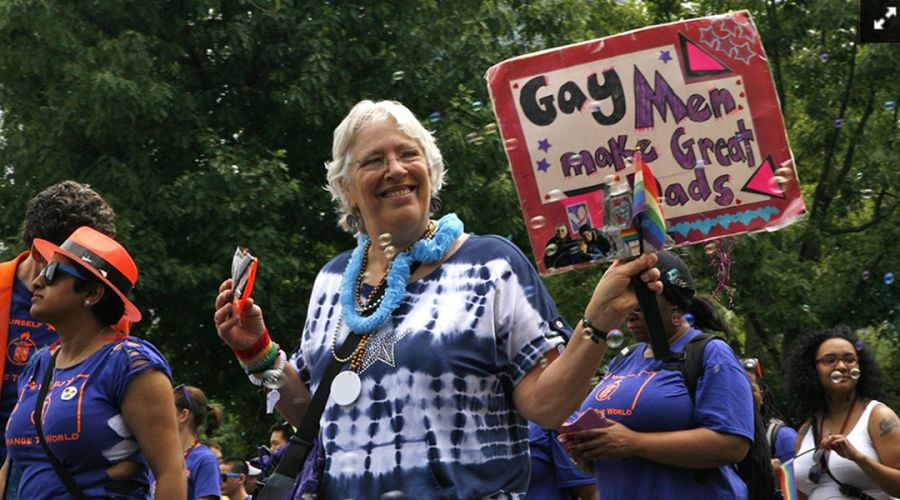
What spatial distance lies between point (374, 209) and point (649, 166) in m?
0.76

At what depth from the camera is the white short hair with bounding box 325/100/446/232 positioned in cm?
430

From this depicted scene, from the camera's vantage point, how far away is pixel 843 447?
279 inches

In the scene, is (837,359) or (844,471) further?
(837,359)

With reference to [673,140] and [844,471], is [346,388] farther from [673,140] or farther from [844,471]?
[844,471]

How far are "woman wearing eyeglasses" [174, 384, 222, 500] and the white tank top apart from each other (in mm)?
2803

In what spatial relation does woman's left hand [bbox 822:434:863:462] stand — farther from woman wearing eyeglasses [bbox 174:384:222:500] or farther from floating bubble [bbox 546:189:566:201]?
floating bubble [bbox 546:189:566:201]

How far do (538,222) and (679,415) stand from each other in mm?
1430

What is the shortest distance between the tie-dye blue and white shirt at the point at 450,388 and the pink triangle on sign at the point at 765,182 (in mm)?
648

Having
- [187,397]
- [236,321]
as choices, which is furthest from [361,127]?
[187,397]

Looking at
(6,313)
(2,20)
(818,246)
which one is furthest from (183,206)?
(6,313)

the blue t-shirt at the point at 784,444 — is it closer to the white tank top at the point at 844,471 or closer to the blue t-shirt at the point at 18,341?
the white tank top at the point at 844,471

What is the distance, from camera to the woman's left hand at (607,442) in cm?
530

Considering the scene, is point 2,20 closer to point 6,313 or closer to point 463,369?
point 6,313

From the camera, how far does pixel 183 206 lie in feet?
49.3
